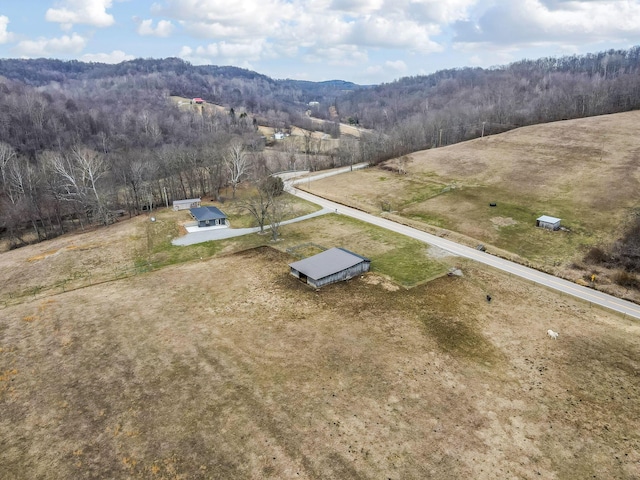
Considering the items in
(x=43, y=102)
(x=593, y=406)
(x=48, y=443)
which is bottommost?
(x=593, y=406)

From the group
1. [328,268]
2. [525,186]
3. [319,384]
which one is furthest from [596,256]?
[319,384]

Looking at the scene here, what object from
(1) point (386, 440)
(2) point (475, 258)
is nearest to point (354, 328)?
(1) point (386, 440)

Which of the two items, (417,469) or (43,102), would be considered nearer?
(417,469)

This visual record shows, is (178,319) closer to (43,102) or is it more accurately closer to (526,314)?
(526,314)

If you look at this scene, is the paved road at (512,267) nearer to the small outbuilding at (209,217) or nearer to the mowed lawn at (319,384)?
the mowed lawn at (319,384)

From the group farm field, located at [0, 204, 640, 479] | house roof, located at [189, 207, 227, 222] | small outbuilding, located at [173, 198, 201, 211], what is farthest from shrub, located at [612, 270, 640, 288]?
small outbuilding, located at [173, 198, 201, 211]

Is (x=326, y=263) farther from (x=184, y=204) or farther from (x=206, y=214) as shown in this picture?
(x=184, y=204)

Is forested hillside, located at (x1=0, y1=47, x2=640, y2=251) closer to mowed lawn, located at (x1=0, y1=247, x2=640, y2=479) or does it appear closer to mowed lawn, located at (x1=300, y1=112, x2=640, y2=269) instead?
mowed lawn, located at (x1=300, y1=112, x2=640, y2=269)
